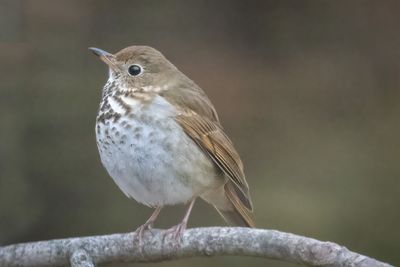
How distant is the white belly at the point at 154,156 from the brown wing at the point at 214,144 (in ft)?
0.13

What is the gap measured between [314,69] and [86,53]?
1.54 m

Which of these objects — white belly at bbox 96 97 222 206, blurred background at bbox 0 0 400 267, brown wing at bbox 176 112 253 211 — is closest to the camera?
white belly at bbox 96 97 222 206

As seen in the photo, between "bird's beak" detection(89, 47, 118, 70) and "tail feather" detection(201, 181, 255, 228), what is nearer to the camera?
"bird's beak" detection(89, 47, 118, 70)

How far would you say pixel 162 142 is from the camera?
12.0 feet

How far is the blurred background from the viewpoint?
5.56 meters

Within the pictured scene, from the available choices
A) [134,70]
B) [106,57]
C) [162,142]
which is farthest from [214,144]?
[106,57]

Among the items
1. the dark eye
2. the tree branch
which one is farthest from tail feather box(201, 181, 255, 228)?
the dark eye

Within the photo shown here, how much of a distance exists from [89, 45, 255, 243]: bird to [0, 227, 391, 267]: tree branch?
9 centimetres

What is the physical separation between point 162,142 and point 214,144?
1.09ft

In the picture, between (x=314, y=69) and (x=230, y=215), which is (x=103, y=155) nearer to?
(x=230, y=215)

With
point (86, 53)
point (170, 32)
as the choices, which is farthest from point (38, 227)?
point (170, 32)

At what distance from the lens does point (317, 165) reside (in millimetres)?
5840

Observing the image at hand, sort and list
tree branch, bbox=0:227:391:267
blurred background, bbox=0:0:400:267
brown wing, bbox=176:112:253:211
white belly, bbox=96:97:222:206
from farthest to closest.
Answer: blurred background, bbox=0:0:400:267
brown wing, bbox=176:112:253:211
white belly, bbox=96:97:222:206
tree branch, bbox=0:227:391:267

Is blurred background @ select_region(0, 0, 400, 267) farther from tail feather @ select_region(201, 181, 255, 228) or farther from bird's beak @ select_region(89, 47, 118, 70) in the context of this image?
bird's beak @ select_region(89, 47, 118, 70)
